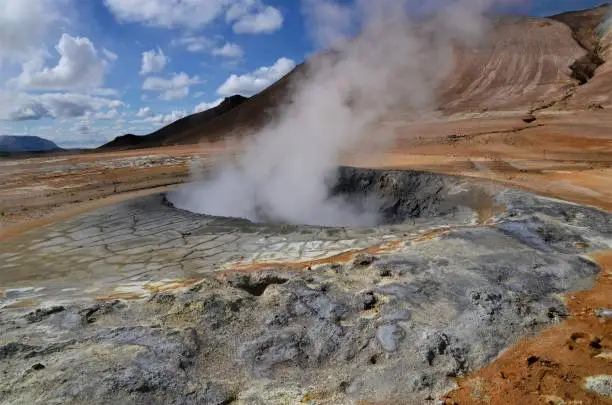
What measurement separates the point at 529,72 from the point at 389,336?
30914mm

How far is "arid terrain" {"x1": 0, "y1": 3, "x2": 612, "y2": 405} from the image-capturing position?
288cm

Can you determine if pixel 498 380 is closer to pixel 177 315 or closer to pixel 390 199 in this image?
pixel 177 315

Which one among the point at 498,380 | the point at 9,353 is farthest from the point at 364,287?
the point at 9,353

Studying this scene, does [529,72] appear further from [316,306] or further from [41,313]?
[41,313]

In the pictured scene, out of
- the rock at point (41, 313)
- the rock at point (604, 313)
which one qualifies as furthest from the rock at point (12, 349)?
the rock at point (604, 313)

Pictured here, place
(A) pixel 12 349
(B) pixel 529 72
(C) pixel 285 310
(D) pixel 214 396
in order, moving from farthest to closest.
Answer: (B) pixel 529 72
(C) pixel 285 310
(A) pixel 12 349
(D) pixel 214 396

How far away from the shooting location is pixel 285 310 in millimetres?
3635

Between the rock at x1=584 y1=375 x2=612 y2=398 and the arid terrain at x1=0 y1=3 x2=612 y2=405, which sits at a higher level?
the arid terrain at x1=0 y1=3 x2=612 y2=405

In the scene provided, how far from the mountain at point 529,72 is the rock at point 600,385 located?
23.4 meters

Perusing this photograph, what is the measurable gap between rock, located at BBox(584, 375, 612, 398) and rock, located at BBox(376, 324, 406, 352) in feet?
3.57

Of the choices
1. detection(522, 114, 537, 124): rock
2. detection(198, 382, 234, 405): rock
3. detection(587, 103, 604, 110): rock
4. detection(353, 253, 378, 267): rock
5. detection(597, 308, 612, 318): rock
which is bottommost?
detection(597, 308, 612, 318): rock

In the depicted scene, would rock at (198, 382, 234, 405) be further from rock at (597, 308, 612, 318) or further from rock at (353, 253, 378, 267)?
rock at (597, 308, 612, 318)

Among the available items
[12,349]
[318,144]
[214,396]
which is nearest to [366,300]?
[214,396]

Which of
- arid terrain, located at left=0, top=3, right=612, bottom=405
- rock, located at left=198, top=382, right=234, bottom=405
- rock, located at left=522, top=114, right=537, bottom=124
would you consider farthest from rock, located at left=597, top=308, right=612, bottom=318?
rock, located at left=522, top=114, right=537, bottom=124
